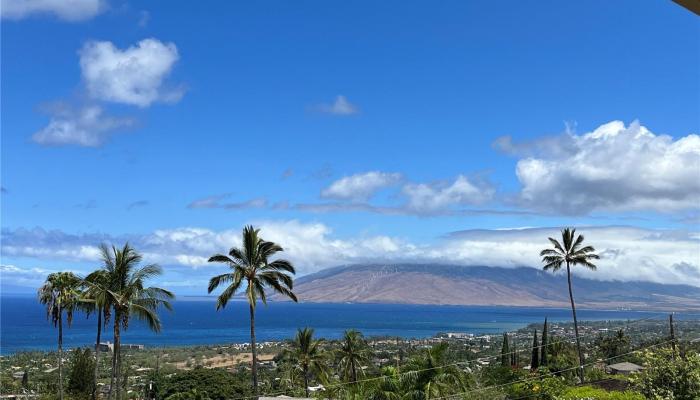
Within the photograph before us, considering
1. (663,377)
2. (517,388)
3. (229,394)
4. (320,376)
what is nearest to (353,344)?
(320,376)

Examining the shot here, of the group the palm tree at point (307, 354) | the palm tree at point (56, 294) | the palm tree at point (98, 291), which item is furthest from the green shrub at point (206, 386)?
the palm tree at point (98, 291)

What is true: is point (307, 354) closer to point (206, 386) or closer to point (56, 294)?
point (206, 386)

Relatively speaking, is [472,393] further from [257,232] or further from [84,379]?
[84,379]

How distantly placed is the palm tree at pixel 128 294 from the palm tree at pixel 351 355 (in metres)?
22.5

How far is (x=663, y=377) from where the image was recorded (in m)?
20.7

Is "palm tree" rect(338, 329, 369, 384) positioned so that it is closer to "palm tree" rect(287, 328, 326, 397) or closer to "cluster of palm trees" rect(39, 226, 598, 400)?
"palm tree" rect(287, 328, 326, 397)

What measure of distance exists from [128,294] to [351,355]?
24685mm

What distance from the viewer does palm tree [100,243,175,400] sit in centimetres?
2777

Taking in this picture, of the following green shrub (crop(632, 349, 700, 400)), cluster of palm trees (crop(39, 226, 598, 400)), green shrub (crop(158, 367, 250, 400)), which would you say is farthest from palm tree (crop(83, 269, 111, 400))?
green shrub (crop(632, 349, 700, 400))

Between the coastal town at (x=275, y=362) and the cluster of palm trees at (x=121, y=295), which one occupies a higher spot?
the cluster of palm trees at (x=121, y=295)

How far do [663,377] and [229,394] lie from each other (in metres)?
31.8

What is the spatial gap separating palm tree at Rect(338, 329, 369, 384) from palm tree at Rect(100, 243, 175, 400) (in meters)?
22.5

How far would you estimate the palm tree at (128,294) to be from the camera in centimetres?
2777

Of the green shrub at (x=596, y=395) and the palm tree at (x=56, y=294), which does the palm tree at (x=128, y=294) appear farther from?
the green shrub at (x=596, y=395)
